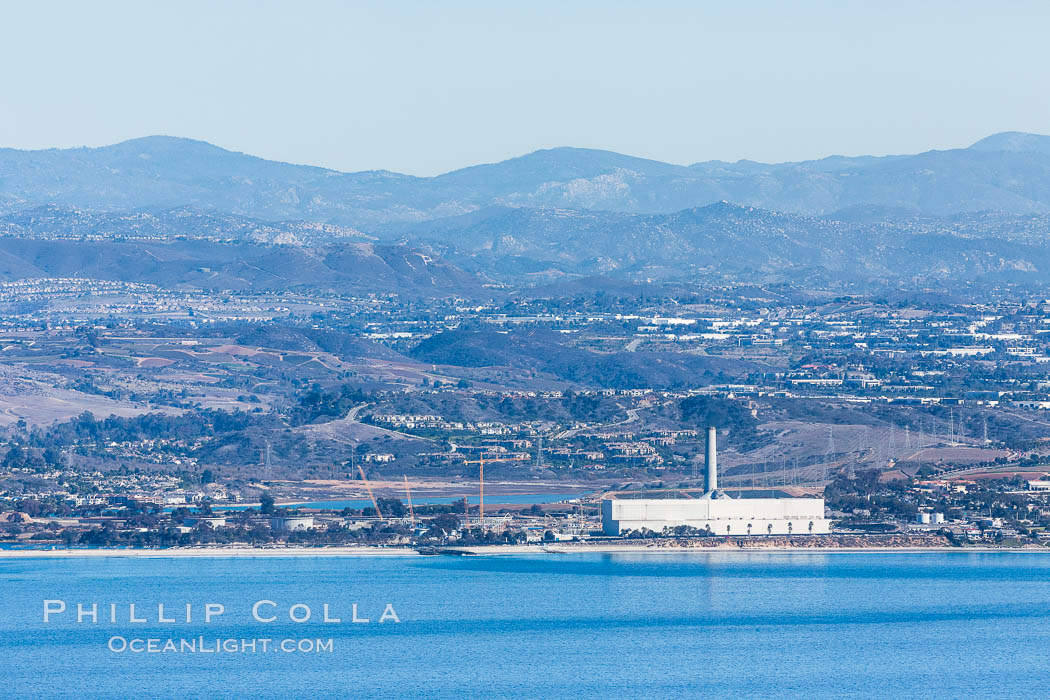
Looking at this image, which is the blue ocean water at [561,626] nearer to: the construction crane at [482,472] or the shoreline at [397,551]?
the shoreline at [397,551]

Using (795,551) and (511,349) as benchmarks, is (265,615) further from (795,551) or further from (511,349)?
(511,349)

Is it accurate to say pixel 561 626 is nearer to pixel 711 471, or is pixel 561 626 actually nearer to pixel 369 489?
pixel 711 471

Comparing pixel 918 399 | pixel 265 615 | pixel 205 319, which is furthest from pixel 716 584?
pixel 205 319

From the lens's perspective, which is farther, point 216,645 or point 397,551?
point 397,551

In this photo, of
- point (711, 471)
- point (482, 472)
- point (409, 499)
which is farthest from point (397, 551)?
point (482, 472)

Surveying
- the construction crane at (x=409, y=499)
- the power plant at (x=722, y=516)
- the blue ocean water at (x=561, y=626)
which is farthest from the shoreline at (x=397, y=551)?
the construction crane at (x=409, y=499)

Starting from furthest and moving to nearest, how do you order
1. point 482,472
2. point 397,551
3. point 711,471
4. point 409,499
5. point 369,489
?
point 482,472, point 369,489, point 409,499, point 711,471, point 397,551
